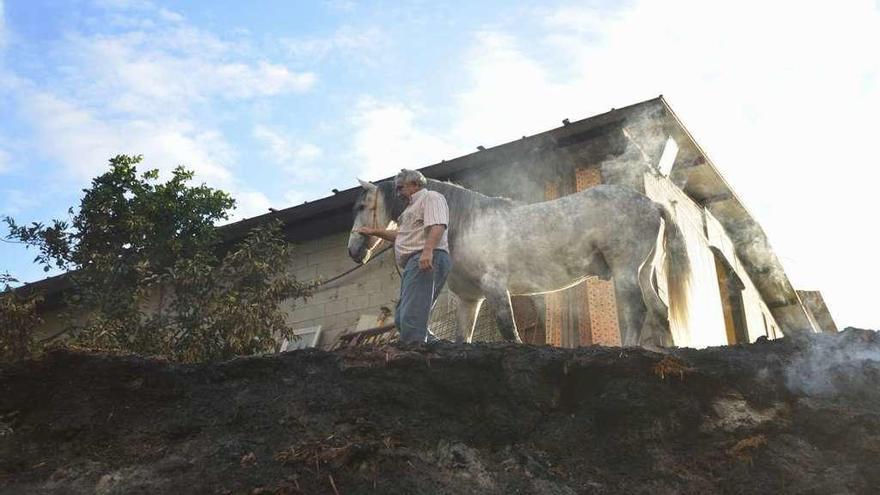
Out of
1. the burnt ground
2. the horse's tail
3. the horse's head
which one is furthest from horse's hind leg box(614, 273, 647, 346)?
the horse's head

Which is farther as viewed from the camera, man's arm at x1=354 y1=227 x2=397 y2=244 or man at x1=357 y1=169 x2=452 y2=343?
man's arm at x1=354 y1=227 x2=397 y2=244

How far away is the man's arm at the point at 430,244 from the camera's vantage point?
6043 millimetres

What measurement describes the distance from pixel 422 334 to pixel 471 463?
1557 mm

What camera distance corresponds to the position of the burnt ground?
14.1ft

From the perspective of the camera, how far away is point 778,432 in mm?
4395

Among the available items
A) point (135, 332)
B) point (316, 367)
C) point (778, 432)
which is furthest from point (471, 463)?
point (135, 332)

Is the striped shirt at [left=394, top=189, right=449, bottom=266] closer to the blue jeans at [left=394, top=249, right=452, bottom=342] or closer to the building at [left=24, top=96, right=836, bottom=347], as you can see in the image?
the blue jeans at [left=394, top=249, right=452, bottom=342]

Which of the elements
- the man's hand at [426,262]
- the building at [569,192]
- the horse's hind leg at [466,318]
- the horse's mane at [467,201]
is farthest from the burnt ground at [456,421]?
the building at [569,192]

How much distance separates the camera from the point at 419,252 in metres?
6.32

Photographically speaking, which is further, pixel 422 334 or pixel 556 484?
pixel 422 334

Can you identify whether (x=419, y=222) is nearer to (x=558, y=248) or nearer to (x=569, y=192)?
(x=558, y=248)

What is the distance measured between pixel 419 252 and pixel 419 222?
28 cm

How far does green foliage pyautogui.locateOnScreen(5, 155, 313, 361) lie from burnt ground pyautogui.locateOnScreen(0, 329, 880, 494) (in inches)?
131

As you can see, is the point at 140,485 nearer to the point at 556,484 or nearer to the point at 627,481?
the point at 556,484
